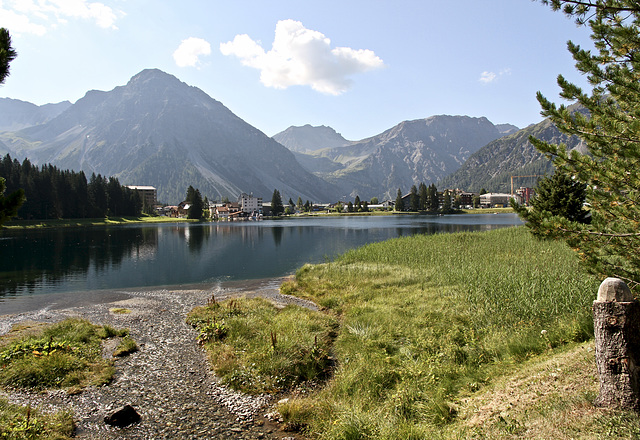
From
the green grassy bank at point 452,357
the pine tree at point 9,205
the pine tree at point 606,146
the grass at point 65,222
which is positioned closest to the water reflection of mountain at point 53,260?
the green grassy bank at point 452,357

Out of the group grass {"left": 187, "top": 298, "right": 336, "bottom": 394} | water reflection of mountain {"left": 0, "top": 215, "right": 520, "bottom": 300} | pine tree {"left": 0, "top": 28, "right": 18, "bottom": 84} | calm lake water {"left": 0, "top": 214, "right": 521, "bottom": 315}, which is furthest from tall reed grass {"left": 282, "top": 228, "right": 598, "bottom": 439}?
water reflection of mountain {"left": 0, "top": 215, "right": 520, "bottom": 300}

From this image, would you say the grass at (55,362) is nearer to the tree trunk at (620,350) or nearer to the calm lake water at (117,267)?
the tree trunk at (620,350)

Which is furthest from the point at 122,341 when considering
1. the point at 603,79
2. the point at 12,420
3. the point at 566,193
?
the point at 566,193

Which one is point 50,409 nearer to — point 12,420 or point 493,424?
point 12,420

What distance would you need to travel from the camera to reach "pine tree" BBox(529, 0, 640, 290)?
924 centimetres

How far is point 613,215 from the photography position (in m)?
10.6

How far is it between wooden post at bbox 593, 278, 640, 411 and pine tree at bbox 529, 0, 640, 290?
3.90 m

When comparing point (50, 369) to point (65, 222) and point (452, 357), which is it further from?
point (65, 222)

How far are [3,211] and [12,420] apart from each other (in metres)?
6.18

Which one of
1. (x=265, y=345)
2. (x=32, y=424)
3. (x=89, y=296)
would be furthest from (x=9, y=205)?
(x=89, y=296)

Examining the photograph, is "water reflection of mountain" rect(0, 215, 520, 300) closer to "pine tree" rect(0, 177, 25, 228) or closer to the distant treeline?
"pine tree" rect(0, 177, 25, 228)

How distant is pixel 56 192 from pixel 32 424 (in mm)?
139432

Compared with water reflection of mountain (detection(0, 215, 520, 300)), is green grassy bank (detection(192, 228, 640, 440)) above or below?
above

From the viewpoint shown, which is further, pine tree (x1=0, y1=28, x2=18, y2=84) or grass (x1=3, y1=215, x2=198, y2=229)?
grass (x1=3, y1=215, x2=198, y2=229)
